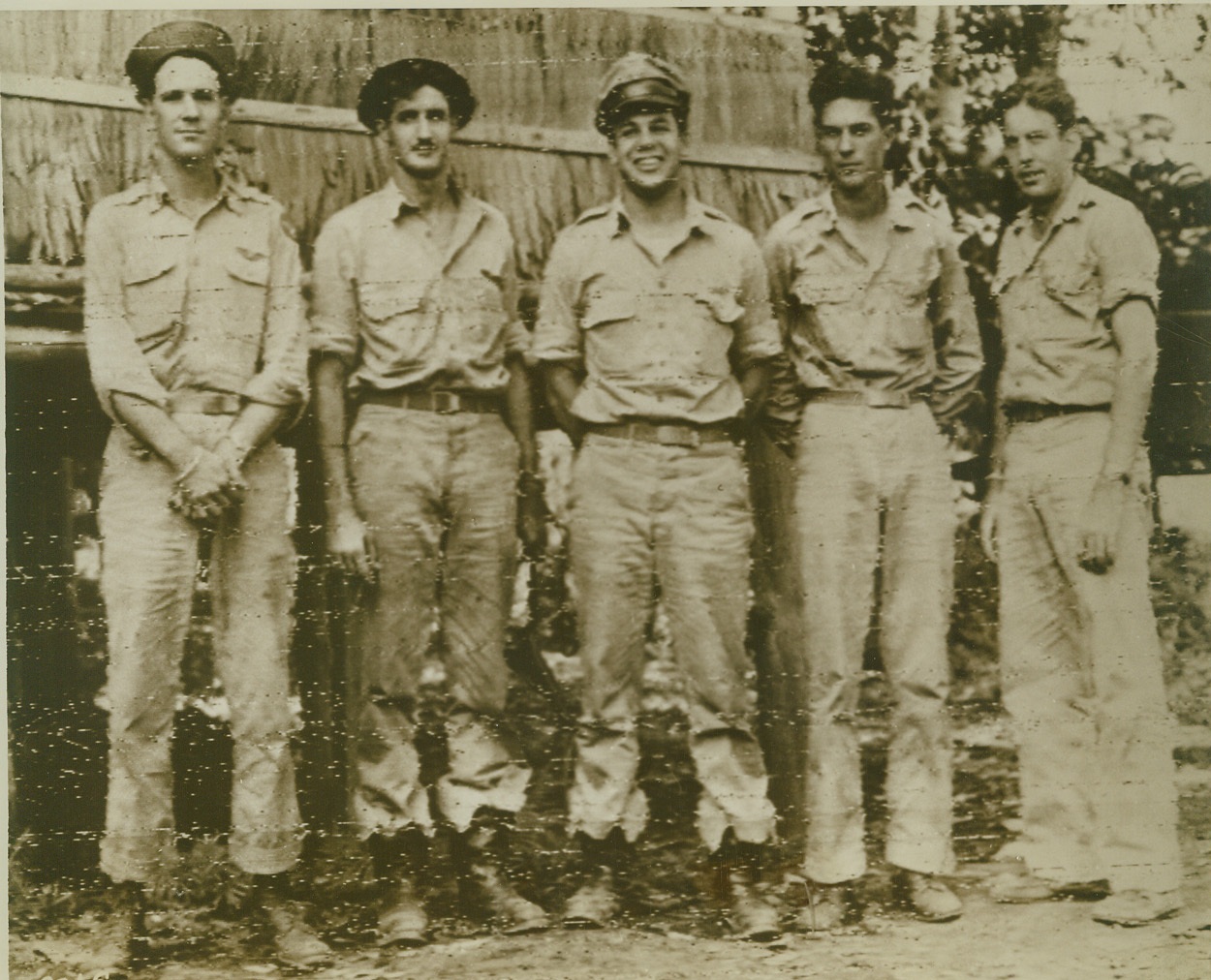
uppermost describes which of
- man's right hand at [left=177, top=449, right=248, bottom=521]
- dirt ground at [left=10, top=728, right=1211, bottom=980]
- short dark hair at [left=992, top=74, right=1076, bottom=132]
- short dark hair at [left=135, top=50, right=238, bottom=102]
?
short dark hair at [left=135, top=50, right=238, bottom=102]

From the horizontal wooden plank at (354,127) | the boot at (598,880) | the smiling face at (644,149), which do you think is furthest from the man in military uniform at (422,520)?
the smiling face at (644,149)

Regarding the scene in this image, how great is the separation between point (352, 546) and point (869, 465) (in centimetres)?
144

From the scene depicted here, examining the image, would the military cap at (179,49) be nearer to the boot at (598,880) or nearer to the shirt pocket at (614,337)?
the shirt pocket at (614,337)

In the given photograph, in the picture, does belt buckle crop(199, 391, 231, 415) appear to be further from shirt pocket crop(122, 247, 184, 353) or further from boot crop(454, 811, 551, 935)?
boot crop(454, 811, 551, 935)

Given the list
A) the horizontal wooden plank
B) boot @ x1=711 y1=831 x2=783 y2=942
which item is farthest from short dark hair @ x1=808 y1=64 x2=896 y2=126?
→ boot @ x1=711 y1=831 x2=783 y2=942

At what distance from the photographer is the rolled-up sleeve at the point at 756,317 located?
3.33m

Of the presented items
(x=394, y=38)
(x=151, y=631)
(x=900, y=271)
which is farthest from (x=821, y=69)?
(x=151, y=631)

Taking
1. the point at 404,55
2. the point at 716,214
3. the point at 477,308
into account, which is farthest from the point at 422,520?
the point at 404,55

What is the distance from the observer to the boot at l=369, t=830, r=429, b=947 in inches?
130

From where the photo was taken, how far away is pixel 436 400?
329 cm

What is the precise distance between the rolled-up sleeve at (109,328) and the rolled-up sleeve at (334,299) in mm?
476

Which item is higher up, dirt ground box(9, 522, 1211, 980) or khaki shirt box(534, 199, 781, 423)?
khaki shirt box(534, 199, 781, 423)

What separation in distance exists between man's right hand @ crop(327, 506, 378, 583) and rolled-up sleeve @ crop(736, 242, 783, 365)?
115cm

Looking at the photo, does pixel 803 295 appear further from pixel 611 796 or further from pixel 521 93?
pixel 611 796
